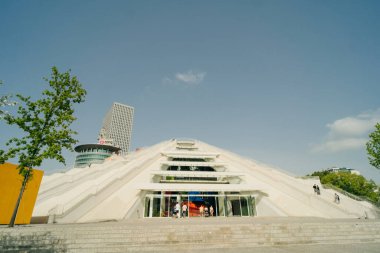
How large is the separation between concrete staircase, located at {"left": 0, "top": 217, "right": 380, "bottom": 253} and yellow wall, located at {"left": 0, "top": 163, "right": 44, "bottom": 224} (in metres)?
1.68

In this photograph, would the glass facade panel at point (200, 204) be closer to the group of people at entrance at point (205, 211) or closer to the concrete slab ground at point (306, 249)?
the group of people at entrance at point (205, 211)

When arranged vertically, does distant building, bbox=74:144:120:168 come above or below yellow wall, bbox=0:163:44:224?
above

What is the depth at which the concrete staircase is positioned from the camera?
9.49 m

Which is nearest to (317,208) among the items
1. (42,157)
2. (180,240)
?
(180,240)

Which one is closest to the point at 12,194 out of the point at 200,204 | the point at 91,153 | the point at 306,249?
the point at 200,204

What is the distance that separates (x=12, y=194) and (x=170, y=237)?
34.7 ft

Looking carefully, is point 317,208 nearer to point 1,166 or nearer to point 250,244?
point 250,244

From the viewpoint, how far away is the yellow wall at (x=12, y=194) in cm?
1219

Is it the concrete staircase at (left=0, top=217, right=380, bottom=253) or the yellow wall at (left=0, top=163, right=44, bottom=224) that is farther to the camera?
the yellow wall at (left=0, top=163, right=44, bottom=224)

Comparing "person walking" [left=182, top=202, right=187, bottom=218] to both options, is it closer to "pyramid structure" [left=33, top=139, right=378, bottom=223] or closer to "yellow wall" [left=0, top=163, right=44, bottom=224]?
"pyramid structure" [left=33, top=139, right=378, bottom=223]

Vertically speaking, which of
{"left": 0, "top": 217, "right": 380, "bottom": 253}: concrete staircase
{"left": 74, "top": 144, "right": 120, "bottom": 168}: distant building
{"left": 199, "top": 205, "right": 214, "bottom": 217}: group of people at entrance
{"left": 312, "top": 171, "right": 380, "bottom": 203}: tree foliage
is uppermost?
{"left": 74, "top": 144, "right": 120, "bottom": 168}: distant building

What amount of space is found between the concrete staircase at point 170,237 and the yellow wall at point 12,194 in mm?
1679

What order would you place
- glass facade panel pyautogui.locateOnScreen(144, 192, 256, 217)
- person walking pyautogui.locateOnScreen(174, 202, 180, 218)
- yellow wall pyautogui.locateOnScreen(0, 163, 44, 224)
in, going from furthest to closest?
1. glass facade panel pyautogui.locateOnScreen(144, 192, 256, 217)
2. person walking pyautogui.locateOnScreen(174, 202, 180, 218)
3. yellow wall pyautogui.locateOnScreen(0, 163, 44, 224)

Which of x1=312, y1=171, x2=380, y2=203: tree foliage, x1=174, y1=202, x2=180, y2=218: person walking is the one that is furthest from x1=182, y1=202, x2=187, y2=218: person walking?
x1=312, y1=171, x2=380, y2=203: tree foliage
